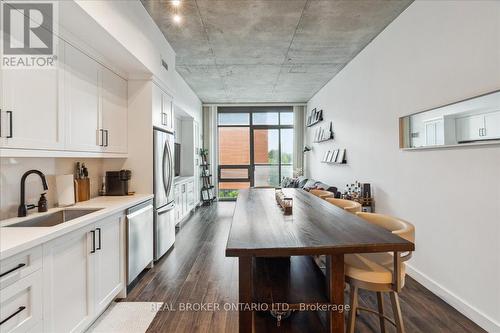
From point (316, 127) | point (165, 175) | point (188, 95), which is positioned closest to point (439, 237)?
point (165, 175)

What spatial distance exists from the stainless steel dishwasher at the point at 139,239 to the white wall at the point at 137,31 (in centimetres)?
170

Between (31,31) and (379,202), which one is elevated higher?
(31,31)

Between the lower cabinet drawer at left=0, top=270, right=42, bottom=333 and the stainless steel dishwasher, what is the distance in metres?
1.05

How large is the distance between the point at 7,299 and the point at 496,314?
10.7 ft

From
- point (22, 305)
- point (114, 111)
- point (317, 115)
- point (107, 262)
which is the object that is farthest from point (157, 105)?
point (317, 115)

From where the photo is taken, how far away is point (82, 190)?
99.7 inches

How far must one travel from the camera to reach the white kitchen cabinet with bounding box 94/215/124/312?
2.04m

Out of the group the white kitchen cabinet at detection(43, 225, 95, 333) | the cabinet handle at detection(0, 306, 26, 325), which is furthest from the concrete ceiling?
the cabinet handle at detection(0, 306, 26, 325)

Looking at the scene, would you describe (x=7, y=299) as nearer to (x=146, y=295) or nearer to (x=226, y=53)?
(x=146, y=295)

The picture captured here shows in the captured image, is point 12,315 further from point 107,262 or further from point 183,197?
point 183,197

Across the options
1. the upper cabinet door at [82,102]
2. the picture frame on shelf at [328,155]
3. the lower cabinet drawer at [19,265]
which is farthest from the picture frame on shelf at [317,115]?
the lower cabinet drawer at [19,265]

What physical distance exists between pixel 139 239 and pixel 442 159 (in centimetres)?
326

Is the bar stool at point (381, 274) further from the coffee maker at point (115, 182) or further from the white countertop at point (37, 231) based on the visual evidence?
the coffee maker at point (115, 182)

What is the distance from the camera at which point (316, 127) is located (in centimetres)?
687
